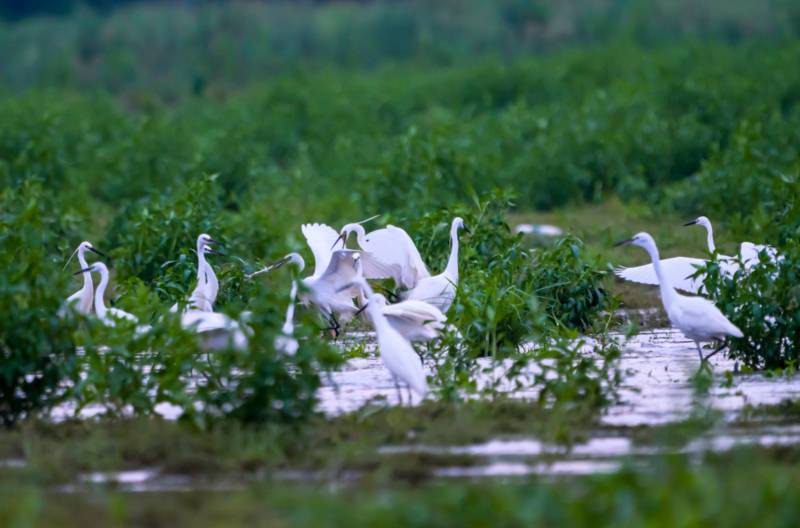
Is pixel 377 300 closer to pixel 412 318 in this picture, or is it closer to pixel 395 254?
pixel 412 318

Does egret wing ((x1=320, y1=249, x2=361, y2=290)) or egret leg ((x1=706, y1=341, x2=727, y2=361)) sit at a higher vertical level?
egret wing ((x1=320, y1=249, x2=361, y2=290))

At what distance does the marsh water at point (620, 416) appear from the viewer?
6.14 metres

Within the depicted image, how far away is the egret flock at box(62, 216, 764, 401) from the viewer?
307 inches

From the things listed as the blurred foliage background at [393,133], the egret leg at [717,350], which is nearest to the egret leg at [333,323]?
the blurred foliage background at [393,133]

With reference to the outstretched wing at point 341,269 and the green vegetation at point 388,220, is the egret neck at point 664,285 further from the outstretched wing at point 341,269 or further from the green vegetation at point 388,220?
the outstretched wing at point 341,269

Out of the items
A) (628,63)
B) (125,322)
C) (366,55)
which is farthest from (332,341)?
(366,55)

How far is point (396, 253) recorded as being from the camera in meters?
10.2

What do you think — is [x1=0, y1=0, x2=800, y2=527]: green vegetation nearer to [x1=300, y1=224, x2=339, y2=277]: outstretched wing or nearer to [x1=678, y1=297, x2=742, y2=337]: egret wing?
[x1=678, y1=297, x2=742, y2=337]: egret wing

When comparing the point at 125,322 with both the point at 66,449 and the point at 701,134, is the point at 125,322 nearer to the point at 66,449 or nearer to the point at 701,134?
the point at 66,449

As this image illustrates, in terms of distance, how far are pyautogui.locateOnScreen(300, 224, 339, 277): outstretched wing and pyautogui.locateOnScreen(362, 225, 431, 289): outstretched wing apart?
1.00ft

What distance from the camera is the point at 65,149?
1895 cm

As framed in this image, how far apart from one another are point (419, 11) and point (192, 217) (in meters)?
22.0

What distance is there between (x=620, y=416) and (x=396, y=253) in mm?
3297

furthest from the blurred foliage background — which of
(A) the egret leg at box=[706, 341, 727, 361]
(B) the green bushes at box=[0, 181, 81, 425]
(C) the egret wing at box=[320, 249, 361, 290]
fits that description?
Answer: (C) the egret wing at box=[320, 249, 361, 290]
